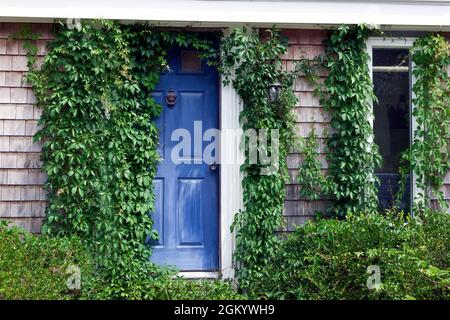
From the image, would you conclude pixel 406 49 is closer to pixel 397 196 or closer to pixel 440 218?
pixel 397 196

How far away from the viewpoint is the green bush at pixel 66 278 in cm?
486

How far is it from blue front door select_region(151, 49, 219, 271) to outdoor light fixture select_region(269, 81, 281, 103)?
0.55 meters

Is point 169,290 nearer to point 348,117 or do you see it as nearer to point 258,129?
point 258,129

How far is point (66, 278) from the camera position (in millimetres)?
5156

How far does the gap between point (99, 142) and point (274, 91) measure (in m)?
1.68

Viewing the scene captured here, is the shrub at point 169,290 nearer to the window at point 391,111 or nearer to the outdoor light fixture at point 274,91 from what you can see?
the outdoor light fixture at point 274,91

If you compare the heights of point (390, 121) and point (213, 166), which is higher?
point (390, 121)

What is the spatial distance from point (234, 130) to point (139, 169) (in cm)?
96

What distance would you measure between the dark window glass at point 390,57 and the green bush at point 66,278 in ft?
8.67

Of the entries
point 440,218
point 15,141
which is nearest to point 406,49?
point 440,218

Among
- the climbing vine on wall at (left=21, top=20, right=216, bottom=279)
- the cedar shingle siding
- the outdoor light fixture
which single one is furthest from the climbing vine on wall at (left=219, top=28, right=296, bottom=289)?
the cedar shingle siding

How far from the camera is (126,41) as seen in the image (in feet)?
20.2

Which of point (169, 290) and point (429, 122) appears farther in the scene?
point (429, 122)

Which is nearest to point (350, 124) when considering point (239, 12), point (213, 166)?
point (213, 166)
